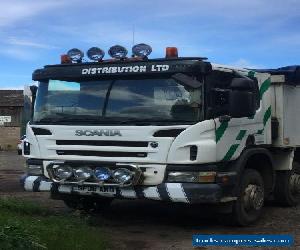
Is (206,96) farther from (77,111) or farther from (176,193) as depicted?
(77,111)

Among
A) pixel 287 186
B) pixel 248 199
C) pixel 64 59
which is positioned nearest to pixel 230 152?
pixel 248 199

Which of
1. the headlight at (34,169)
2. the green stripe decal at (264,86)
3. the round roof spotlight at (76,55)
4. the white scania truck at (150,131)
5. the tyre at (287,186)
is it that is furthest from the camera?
the tyre at (287,186)

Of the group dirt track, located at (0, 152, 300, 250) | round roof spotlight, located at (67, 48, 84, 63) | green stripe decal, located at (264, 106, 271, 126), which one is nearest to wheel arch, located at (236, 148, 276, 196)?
green stripe decal, located at (264, 106, 271, 126)

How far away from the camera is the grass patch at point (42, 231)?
5.47 metres

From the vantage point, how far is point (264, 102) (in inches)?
350

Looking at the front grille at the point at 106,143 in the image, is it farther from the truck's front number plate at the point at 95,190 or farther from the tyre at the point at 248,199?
the tyre at the point at 248,199

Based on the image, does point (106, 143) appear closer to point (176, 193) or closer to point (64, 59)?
point (176, 193)

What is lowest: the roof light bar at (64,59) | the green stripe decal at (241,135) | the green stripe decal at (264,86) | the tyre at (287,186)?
the tyre at (287,186)

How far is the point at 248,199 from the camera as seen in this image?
8430 millimetres

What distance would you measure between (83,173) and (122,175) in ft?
2.06

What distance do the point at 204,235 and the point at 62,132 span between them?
2500 mm

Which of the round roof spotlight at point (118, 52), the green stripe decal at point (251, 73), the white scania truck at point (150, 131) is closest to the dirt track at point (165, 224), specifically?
the white scania truck at point (150, 131)

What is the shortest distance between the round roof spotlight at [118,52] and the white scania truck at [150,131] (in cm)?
1

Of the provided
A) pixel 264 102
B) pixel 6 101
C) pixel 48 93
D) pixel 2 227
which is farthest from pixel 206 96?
pixel 6 101
